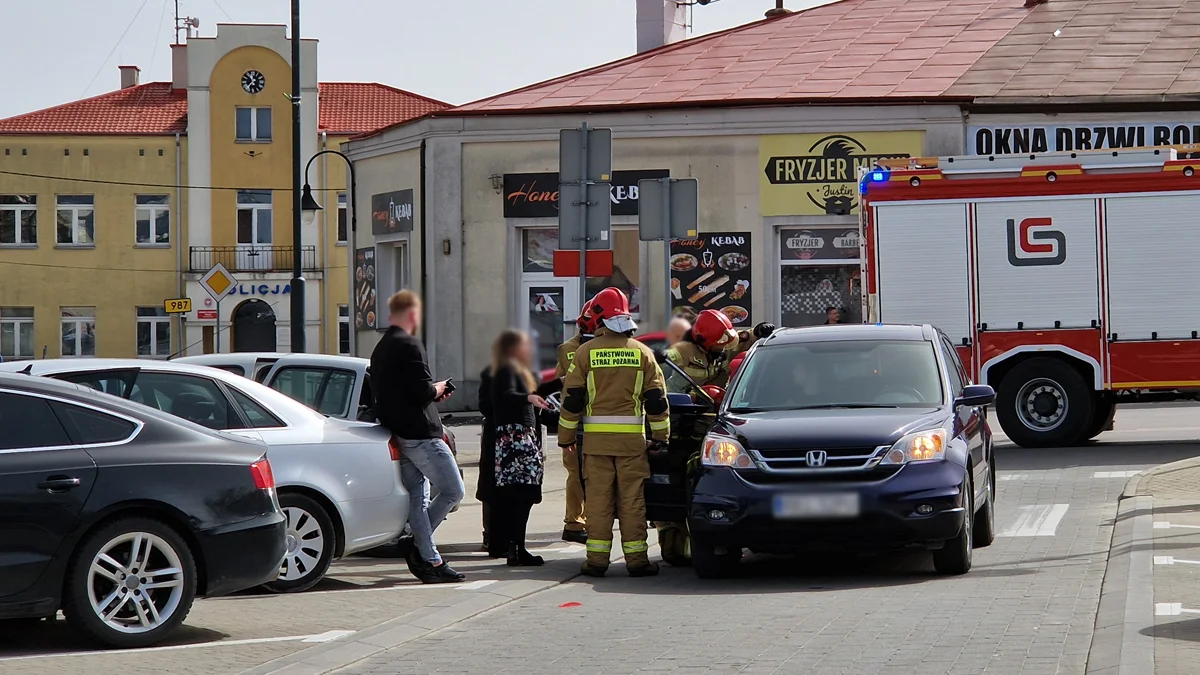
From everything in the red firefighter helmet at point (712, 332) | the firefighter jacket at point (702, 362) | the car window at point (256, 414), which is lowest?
the car window at point (256, 414)

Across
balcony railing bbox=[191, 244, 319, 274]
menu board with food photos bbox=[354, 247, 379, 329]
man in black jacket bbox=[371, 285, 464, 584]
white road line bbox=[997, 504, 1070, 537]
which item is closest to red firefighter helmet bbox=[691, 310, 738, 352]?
man in black jacket bbox=[371, 285, 464, 584]

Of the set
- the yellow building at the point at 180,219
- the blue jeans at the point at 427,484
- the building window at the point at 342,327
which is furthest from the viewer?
the building window at the point at 342,327

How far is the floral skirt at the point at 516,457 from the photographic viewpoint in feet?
36.2

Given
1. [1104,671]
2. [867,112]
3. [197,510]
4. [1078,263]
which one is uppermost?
[867,112]

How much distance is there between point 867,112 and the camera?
27.8 meters

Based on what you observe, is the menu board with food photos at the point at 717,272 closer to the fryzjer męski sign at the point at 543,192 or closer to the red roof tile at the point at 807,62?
the fryzjer męski sign at the point at 543,192

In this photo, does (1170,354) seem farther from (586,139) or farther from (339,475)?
(339,475)

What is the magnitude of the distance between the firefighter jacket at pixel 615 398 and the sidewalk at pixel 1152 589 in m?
2.89

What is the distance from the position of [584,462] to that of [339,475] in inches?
61.5

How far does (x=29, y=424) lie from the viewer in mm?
8062

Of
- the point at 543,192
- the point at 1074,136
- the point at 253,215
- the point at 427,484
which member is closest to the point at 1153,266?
the point at 1074,136

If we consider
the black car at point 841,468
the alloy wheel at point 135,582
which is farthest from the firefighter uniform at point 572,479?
the alloy wheel at point 135,582

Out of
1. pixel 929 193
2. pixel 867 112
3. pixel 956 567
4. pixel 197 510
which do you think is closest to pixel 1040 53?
pixel 867 112

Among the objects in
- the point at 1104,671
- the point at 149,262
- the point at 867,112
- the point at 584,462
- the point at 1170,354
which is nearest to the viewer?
the point at 1104,671
